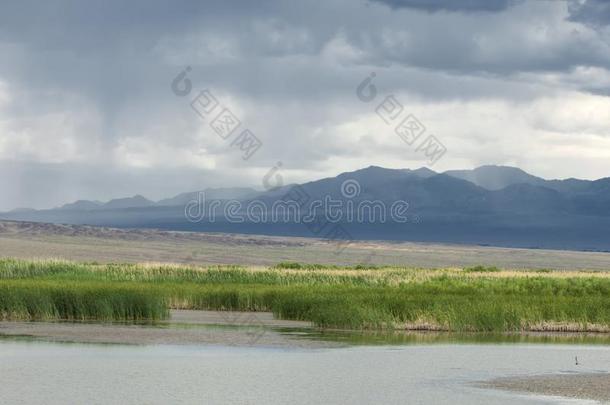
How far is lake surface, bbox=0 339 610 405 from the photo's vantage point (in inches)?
973

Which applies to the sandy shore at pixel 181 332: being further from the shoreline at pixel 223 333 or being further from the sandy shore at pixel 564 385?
the sandy shore at pixel 564 385

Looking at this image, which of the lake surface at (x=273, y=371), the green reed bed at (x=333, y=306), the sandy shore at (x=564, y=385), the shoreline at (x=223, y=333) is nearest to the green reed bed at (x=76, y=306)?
the green reed bed at (x=333, y=306)

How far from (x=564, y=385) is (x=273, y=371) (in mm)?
7193

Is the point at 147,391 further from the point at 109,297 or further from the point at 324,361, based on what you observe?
the point at 109,297

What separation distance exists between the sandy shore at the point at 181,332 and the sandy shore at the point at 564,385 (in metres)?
8.63

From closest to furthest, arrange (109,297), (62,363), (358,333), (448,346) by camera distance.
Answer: (62,363) < (448,346) < (358,333) < (109,297)

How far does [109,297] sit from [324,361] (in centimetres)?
1604

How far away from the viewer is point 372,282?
221 feet

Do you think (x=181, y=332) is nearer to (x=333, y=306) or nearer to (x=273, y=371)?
(x=333, y=306)

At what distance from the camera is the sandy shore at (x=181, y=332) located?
36219mm

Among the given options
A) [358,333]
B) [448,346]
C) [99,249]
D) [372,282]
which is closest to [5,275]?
[372,282]

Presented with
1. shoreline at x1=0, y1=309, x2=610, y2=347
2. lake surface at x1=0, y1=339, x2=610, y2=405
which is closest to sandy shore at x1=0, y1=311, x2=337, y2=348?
shoreline at x1=0, y1=309, x2=610, y2=347

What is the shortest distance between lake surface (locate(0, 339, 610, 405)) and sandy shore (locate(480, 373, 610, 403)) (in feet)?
2.33

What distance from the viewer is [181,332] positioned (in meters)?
39.5
